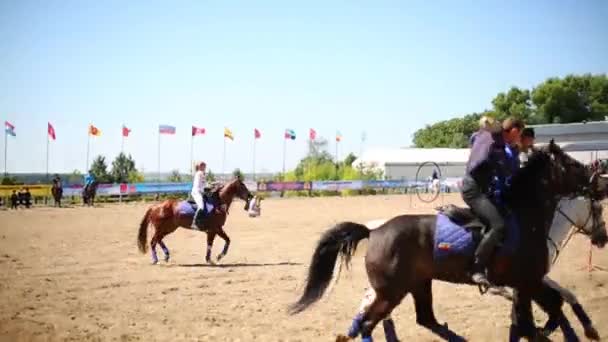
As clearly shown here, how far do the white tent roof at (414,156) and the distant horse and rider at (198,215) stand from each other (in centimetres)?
6386

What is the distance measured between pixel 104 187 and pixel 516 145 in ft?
119

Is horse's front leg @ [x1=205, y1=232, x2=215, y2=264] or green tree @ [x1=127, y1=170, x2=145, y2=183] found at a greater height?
green tree @ [x1=127, y1=170, x2=145, y2=183]

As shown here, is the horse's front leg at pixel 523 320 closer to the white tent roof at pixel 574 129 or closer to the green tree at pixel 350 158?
the white tent roof at pixel 574 129

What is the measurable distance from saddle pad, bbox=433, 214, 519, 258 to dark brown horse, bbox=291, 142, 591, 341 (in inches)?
0.7

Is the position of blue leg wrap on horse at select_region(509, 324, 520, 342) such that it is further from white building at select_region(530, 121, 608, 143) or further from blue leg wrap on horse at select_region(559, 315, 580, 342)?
white building at select_region(530, 121, 608, 143)

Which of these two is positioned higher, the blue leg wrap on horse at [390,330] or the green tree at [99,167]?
the green tree at [99,167]

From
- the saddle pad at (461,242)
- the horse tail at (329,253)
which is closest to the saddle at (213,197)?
the horse tail at (329,253)

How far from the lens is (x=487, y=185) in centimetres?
702

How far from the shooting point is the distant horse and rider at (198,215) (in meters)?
15.1

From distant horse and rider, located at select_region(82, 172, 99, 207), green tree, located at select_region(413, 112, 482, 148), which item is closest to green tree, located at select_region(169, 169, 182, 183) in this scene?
distant horse and rider, located at select_region(82, 172, 99, 207)

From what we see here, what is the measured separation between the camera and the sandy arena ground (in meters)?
8.27

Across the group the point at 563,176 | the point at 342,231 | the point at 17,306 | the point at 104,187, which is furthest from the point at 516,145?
the point at 104,187

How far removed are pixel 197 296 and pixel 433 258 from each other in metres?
5.31

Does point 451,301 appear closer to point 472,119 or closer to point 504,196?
point 504,196
